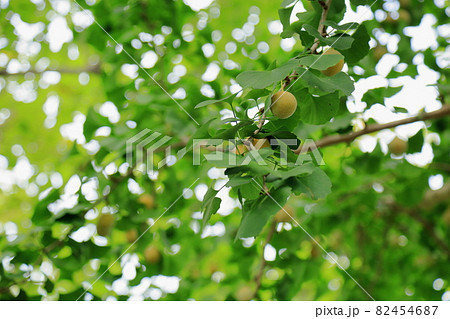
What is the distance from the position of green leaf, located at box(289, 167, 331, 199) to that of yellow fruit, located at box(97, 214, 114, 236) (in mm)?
726

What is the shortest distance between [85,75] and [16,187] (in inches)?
30.2

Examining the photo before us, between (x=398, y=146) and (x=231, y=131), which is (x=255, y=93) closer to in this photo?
(x=231, y=131)

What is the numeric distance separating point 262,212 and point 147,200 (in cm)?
83

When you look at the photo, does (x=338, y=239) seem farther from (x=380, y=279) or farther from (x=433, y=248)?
(x=433, y=248)

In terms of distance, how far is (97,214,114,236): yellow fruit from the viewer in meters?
1.20

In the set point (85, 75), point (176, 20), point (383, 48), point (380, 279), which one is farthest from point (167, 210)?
point (85, 75)

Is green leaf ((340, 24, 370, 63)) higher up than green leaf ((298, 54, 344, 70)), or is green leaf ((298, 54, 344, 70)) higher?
green leaf ((298, 54, 344, 70))

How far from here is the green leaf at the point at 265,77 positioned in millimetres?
619

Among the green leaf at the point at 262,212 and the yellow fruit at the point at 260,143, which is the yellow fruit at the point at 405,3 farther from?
the green leaf at the point at 262,212

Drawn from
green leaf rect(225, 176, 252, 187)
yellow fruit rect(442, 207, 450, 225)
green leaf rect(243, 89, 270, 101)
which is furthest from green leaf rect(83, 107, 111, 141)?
yellow fruit rect(442, 207, 450, 225)

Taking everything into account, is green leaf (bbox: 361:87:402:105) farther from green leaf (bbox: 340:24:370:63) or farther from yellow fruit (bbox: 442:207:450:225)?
yellow fruit (bbox: 442:207:450:225)

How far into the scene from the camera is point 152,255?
1.39 meters

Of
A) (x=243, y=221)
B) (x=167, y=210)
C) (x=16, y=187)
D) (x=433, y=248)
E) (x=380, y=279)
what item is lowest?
(x=16, y=187)
